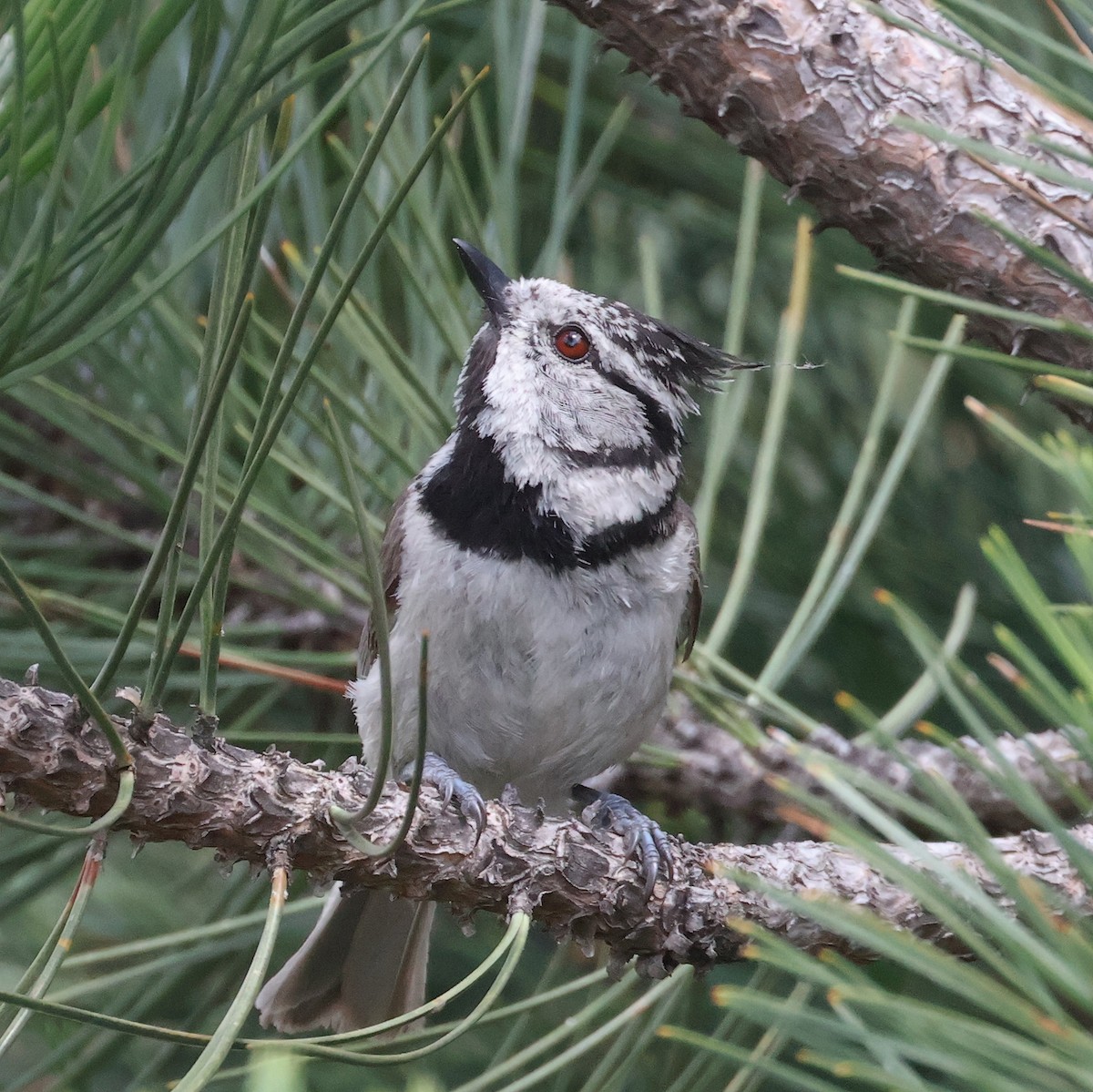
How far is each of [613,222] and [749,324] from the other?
54cm

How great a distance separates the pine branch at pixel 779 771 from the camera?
8.46 ft

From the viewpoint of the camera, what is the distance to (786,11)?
2018 millimetres

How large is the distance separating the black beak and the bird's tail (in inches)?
58.9

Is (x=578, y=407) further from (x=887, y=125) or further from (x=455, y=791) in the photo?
(x=887, y=125)

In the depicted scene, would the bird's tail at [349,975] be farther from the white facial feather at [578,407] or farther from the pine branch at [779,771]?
the white facial feather at [578,407]

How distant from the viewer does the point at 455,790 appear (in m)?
2.51

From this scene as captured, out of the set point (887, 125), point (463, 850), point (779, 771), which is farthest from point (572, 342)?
point (463, 850)

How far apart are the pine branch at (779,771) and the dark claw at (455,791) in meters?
0.50

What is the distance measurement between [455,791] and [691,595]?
3.33 feet

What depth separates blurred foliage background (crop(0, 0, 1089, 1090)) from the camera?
102 inches

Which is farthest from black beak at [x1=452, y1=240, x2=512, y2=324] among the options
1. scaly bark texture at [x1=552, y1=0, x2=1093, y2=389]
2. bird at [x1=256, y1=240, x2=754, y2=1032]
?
scaly bark texture at [x1=552, y1=0, x2=1093, y2=389]

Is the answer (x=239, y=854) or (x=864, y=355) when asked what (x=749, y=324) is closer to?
(x=864, y=355)

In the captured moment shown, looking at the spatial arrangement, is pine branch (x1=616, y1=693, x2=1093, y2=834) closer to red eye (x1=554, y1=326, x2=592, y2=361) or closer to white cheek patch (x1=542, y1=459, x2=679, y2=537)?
white cheek patch (x1=542, y1=459, x2=679, y2=537)

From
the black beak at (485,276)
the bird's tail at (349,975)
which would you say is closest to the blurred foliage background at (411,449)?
the black beak at (485,276)
